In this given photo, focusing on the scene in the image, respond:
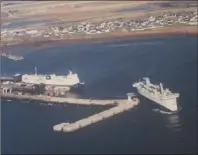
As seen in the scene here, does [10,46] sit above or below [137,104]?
above

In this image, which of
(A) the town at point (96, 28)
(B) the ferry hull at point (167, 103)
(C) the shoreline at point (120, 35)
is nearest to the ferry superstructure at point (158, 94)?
(B) the ferry hull at point (167, 103)

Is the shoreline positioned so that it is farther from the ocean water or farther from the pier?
the pier

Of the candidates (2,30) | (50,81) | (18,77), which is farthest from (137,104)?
(2,30)

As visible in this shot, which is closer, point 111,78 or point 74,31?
point 111,78

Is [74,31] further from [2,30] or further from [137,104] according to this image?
[137,104]

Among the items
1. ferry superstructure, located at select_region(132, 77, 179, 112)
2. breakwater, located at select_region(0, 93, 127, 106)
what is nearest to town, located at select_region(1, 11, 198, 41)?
breakwater, located at select_region(0, 93, 127, 106)

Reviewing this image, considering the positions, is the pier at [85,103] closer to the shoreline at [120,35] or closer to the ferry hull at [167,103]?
the ferry hull at [167,103]
